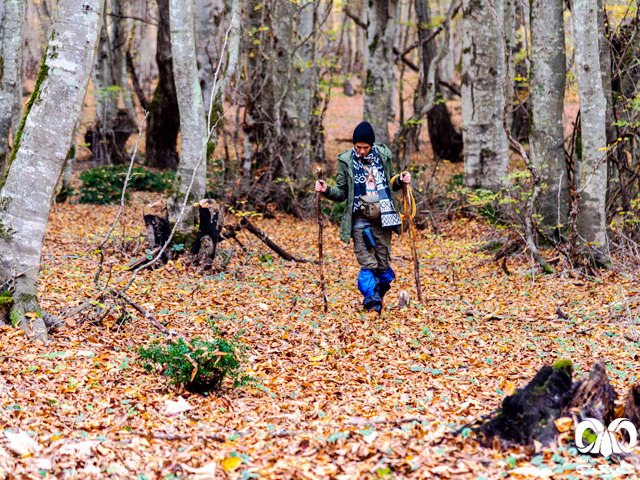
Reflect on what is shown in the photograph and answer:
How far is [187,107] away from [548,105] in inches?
203

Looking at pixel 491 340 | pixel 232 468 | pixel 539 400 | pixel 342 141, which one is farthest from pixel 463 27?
pixel 342 141

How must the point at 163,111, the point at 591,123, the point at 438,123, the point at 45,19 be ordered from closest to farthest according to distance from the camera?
the point at 591,123 < the point at 163,111 < the point at 438,123 < the point at 45,19

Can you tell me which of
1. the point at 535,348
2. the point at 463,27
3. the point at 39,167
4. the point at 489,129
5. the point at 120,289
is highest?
the point at 463,27

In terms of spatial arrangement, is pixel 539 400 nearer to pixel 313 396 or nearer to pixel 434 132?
pixel 313 396

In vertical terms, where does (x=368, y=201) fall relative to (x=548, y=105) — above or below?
below

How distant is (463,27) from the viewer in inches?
452

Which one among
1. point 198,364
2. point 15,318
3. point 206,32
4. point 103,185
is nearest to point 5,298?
point 15,318

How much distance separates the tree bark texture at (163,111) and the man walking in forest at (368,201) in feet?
35.5

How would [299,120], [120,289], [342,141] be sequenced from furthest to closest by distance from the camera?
[342,141] < [299,120] < [120,289]

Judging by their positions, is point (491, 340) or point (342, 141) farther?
point (342, 141)

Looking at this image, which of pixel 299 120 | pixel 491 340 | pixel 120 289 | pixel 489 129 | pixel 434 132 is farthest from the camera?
pixel 434 132

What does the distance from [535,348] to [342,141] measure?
18.1 meters

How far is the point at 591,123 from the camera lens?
25.9ft

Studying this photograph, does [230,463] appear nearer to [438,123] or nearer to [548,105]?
[548,105]
